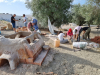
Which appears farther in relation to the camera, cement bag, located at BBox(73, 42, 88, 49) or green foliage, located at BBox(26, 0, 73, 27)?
green foliage, located at BBox(26, 0, 73, 27)

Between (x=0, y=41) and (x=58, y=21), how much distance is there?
7.98 meters

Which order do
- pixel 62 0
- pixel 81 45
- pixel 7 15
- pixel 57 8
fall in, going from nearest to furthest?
pixel 81 45 < pixel 62 0 < pixel 57 8 < pixel 7 15

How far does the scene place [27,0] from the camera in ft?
33.9

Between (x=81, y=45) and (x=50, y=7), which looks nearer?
(x=81, y=45)

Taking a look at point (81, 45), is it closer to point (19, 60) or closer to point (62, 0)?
point (19, 60)

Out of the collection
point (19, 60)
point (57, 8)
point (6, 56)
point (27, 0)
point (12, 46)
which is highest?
point (27, 0)

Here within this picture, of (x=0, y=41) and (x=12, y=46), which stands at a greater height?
(x=0, y=41)

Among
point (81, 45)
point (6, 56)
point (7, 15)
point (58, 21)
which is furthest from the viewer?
point (7, 15)

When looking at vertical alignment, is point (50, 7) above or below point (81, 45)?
above

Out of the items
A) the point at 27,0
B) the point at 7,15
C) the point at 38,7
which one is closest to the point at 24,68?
the point at 38,7

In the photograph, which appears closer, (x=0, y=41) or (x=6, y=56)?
(x=6, y=56)

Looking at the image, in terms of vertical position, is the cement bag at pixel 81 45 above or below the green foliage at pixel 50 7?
below

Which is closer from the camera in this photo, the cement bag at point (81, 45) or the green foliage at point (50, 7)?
the cement bag at point (81, 45)

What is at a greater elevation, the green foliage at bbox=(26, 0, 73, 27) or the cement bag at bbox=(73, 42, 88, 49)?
the green foliage at bbox=(26, 0, 73, 27)
